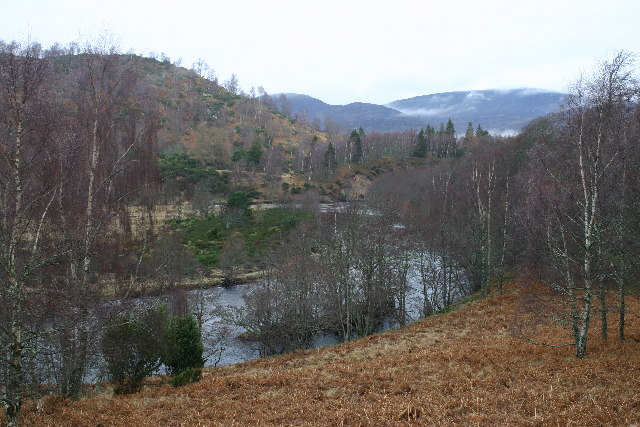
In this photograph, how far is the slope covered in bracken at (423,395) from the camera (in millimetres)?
8602

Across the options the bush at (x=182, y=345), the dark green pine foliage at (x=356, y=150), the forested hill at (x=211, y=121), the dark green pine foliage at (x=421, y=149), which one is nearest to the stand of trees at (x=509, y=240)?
the bush at (x=182, y=345)

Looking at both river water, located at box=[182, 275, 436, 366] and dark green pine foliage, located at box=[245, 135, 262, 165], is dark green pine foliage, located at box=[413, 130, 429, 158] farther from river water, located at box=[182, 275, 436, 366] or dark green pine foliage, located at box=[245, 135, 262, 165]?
river water, located at box=[182, 275, 436, 366]

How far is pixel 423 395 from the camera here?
32.6ft

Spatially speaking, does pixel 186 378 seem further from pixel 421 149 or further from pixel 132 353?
pixel 421 149

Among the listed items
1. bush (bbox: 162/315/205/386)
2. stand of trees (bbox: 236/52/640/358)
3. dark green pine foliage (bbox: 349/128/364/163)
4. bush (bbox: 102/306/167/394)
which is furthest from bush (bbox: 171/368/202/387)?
dark green pine foliage (bbox: 349/128/364/163)

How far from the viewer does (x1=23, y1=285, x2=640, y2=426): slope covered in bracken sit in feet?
28.2

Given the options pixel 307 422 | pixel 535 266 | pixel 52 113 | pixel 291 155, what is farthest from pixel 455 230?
pixel 291 155

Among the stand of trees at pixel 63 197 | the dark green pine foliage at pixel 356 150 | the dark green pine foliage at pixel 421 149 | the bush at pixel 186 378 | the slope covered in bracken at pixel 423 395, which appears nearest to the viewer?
the stand of trees at pixel 63 197

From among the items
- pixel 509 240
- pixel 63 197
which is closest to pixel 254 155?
pixel 509 240

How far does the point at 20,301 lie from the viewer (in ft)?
24.6

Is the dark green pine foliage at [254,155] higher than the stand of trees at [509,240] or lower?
higher

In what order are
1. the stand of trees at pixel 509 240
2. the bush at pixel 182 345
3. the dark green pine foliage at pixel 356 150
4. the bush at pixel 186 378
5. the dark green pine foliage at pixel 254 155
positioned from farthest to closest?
the dark green pine foliage at pixel 356 150 → the dark green pine foliage at pixel 254 155 → the bush at pixel 182 345 → the bush at pixel 186 378 → the stand of trees at pixel 509 240

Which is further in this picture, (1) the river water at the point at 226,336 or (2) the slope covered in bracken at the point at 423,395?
(1) the river water at the point at 226,336

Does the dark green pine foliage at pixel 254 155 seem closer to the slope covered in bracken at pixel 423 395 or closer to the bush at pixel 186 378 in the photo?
the bush at pixel 186 378
